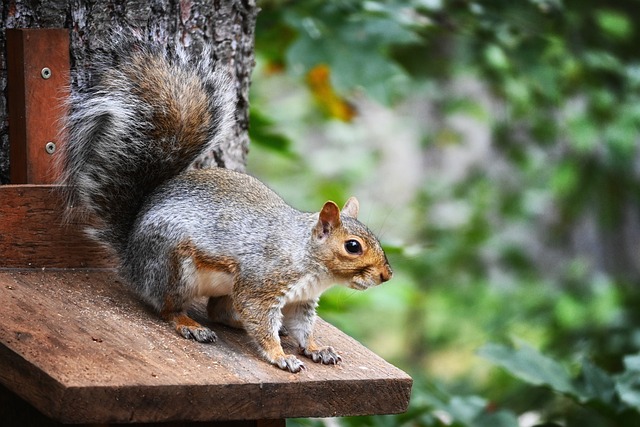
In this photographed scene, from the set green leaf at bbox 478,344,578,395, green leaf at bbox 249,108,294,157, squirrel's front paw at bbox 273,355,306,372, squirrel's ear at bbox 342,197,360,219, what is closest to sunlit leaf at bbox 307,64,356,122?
green leaf at bbox 249,108,294,157

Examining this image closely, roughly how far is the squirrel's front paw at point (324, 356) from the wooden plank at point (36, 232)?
60 cm

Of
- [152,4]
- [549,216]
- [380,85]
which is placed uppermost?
[152,4]

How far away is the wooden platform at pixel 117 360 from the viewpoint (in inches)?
65.2

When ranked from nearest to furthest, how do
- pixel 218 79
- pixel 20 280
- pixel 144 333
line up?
pixel 144 333 → pixel 20 280 → pixel 218 79

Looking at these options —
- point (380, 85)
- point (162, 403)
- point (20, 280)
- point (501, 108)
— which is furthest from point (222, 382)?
point (501, 108)

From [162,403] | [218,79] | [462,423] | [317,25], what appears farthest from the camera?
[317,25]

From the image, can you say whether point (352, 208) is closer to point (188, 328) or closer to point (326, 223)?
point (326, 223)

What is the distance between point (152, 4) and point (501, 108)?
3526 millimetres

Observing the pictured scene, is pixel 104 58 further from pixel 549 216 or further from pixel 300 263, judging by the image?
pixel 549 216

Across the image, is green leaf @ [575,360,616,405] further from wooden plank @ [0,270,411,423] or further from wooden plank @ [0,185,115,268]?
wooden plank @ [0,185,115,268]

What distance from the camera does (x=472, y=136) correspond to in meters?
8.08

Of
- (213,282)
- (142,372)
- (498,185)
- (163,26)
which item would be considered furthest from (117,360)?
(498,185)

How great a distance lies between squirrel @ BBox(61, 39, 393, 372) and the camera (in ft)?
6.74

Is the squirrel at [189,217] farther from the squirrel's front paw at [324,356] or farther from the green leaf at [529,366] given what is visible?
the green leaf at [529,366]
